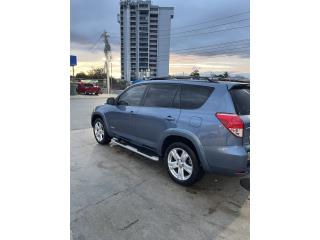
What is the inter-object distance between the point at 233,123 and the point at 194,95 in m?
0.75

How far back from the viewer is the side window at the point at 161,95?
3.75 m

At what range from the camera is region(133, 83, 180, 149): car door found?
362 centimetres

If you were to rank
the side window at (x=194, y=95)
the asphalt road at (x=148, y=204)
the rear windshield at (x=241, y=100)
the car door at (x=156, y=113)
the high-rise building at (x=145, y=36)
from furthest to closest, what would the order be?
the high-rise building at (x=145, y=36) < the car door at (x=156, y=113) < the side window at (x=194, y=95) < the rear windshield at (x=241, y=100) < the asphalt road at (x=148, y=204)

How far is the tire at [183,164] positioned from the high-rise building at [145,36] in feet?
67.8

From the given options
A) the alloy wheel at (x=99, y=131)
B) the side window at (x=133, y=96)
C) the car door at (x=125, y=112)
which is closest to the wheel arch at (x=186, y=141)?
the car door at (x=125, y=112)

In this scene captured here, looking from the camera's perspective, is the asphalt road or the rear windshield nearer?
the asphalt road

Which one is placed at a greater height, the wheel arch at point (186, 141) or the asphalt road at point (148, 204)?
the wheel arch at point (186, 141)

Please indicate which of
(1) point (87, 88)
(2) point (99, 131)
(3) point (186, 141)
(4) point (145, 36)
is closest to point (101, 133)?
(2) point (99, 131)

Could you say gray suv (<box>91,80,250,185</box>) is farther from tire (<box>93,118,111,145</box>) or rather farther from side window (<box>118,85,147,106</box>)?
tire (<box>93,118,111,145</box>)

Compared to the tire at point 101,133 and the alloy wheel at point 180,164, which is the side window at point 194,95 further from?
Answer: the tire at point 101,133

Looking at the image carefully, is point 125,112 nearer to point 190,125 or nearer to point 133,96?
point 133,96

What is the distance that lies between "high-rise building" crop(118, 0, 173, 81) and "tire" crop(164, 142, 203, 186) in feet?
67.8

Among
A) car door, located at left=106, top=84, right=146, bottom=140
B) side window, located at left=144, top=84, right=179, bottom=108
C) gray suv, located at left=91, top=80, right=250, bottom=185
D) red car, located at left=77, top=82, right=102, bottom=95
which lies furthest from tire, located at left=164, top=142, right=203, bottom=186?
red car, located at left=77, top=82, right=102, bottom=95
